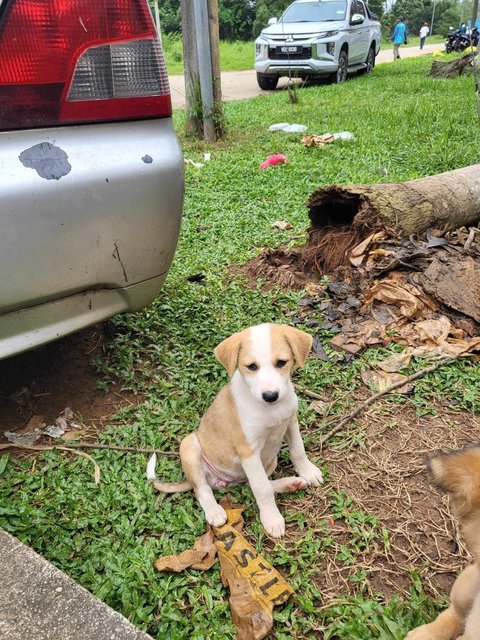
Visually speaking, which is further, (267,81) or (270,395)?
(267,81)

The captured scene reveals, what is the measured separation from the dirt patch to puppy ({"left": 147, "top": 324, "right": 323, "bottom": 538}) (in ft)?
2.02

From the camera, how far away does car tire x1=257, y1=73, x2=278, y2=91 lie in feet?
57.8

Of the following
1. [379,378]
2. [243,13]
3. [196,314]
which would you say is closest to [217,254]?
[196,314]

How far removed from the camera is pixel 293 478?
9.09 feet

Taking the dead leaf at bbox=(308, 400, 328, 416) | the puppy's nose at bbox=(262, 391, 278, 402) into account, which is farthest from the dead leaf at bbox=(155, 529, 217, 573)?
the dead leaf at bbox=(308, 400, 328, 416)

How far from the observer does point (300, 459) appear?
2.81 m

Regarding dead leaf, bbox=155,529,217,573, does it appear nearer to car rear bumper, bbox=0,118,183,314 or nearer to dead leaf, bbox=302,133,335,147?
car rear bumper, bbox=0,118,183,314

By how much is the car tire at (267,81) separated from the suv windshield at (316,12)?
158cm

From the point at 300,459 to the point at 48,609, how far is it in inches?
52.3

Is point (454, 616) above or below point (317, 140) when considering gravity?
above

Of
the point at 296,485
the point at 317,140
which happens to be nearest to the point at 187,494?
the point at 296,485

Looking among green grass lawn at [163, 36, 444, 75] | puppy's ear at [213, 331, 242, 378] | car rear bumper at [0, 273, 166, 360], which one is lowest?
green grass lawn at [163, 36, 444, 75]

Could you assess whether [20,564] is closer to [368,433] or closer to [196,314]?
[368,433]

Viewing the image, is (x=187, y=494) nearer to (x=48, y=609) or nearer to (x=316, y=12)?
(x=48, y=609)
